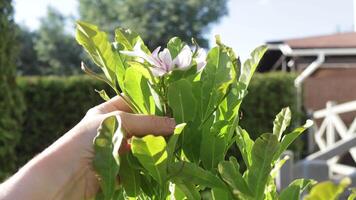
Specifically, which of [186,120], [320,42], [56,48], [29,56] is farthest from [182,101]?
[56,48]

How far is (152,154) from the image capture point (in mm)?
715

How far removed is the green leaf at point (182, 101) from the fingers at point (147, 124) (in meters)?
0.02

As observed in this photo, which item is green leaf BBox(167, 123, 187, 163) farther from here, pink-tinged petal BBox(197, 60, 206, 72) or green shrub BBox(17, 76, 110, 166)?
green shrub BBox(17, 76, 110, 166)

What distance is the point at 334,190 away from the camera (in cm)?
50

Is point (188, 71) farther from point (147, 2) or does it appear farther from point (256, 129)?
point (147, 2)

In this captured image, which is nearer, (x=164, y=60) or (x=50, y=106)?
(x=164, y=60)

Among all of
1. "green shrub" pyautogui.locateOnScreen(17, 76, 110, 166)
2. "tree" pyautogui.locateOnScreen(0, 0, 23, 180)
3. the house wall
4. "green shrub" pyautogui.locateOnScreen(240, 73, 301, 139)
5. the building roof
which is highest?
"tree" pyautogui.locateOnScreen(0, 0, 23, 180)

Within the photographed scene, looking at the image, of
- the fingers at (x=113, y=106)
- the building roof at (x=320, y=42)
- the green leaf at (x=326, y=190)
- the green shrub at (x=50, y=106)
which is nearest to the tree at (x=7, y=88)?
the green shrub at (x=50, y=106)

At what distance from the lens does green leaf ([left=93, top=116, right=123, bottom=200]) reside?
27.1 inches

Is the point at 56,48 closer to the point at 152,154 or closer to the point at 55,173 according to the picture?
the point at 55,173

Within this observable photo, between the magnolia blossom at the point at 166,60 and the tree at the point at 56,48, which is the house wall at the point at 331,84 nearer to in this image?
the magnolia blossom at the point at 166,60

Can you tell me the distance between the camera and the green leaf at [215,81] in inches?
32.3

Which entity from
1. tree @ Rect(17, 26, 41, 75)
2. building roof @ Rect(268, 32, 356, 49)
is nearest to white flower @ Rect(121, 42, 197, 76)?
building roof @ Rect(268, 32, 356, 49)

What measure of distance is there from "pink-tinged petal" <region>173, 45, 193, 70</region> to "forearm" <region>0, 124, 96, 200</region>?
203 mm
